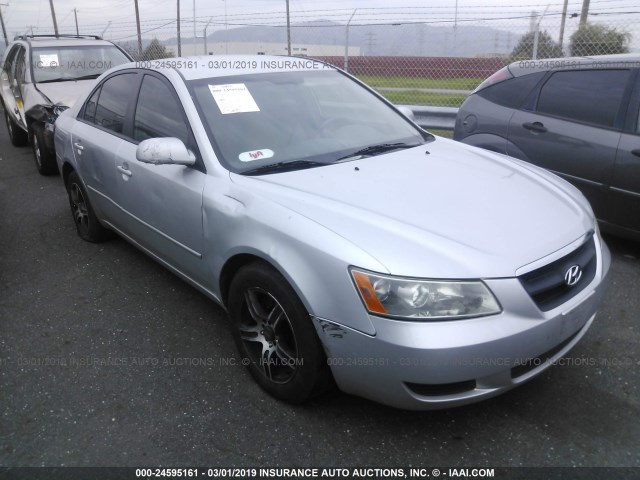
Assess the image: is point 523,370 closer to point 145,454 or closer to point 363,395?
point 363,395

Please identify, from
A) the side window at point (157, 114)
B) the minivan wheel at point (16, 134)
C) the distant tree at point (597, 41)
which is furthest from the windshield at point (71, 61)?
the distant tree at point (597, 41)

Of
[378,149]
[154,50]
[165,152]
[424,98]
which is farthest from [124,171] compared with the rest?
[154,50]

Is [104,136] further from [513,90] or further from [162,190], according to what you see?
[513,90]

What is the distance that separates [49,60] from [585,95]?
277 inches

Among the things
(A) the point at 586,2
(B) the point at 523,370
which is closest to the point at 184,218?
Result: (B) the point at 523,370

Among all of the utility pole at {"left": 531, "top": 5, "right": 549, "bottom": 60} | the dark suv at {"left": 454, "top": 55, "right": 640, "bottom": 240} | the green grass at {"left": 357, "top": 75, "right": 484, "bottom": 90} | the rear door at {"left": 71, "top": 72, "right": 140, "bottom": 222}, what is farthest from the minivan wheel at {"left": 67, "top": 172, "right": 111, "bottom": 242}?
the green grass at {"left": 357, "top": 75, "right": 484, "bottom": 90}

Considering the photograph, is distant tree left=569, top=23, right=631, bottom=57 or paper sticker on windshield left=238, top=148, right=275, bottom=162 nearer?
paper sticker on windshield left=238, top=148, right=275, bottom=162

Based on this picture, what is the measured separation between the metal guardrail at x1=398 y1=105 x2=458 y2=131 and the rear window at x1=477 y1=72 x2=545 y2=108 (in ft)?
6.46

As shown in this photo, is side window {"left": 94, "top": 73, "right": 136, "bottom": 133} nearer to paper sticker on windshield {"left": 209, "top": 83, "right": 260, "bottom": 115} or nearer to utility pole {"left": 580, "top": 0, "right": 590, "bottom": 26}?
paper sticker on windshield {"left": 209, "top": 83, "right": 260, "bottom": 115}

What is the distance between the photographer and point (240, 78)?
334 cm

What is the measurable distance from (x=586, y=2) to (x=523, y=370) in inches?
341

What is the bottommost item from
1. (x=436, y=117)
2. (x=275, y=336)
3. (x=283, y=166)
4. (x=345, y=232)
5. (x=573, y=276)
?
(x=275, y=336)

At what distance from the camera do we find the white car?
22.5 ft

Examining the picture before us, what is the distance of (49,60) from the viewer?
7816mm
